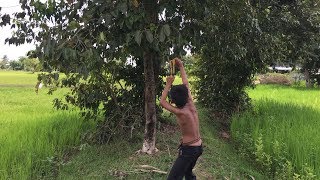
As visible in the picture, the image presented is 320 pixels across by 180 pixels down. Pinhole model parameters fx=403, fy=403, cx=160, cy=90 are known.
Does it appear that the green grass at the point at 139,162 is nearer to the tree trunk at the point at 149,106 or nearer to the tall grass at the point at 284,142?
the tree trunk at the point at 149,106

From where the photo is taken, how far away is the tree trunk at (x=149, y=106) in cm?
550

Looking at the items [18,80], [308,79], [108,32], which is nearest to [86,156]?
[108,32]

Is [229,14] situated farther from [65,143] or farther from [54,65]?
[65,143]

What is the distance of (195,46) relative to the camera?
4961 mm

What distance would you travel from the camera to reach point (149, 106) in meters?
5.57

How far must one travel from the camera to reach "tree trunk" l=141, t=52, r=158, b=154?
18.0 ft

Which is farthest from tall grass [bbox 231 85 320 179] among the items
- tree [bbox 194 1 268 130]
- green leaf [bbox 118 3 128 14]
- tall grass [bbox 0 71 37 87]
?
tall grass [bbox 0 71 37 87]

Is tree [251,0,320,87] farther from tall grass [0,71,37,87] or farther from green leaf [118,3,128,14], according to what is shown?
tall grass [0,71,37,87]

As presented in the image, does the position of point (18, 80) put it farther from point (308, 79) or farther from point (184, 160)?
point (184, 160)

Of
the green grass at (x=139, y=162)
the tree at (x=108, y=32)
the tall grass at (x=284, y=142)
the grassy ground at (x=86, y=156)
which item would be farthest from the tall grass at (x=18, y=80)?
the tree at (x=108, y=32)

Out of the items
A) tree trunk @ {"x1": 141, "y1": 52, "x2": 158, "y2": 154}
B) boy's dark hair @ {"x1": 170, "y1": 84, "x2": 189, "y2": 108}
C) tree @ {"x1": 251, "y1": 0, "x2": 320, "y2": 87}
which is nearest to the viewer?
boy's dark hair @ {"x1": 170, "y1": 84, "x2": 189, "y2": 108}

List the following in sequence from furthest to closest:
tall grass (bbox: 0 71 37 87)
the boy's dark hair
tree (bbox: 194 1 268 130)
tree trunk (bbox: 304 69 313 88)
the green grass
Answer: tall grass (bbox: 0 71 37 87)
tree trunk (bbox: 304 69 313 88)
tree (bbox: 194 1 268 130)
the green grass
the boy's dark hair

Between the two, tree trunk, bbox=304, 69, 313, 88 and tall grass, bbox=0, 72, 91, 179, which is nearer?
tall grass, bbox=0, 72, 91, 179

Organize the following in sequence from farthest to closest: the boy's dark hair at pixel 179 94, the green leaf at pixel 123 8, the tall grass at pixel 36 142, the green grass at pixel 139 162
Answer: the tall grass at pixel 36 142
the green grass at pixel 139 162
the boy's dark hair at pixel 179 94
the green leaf at pixel 123 8
